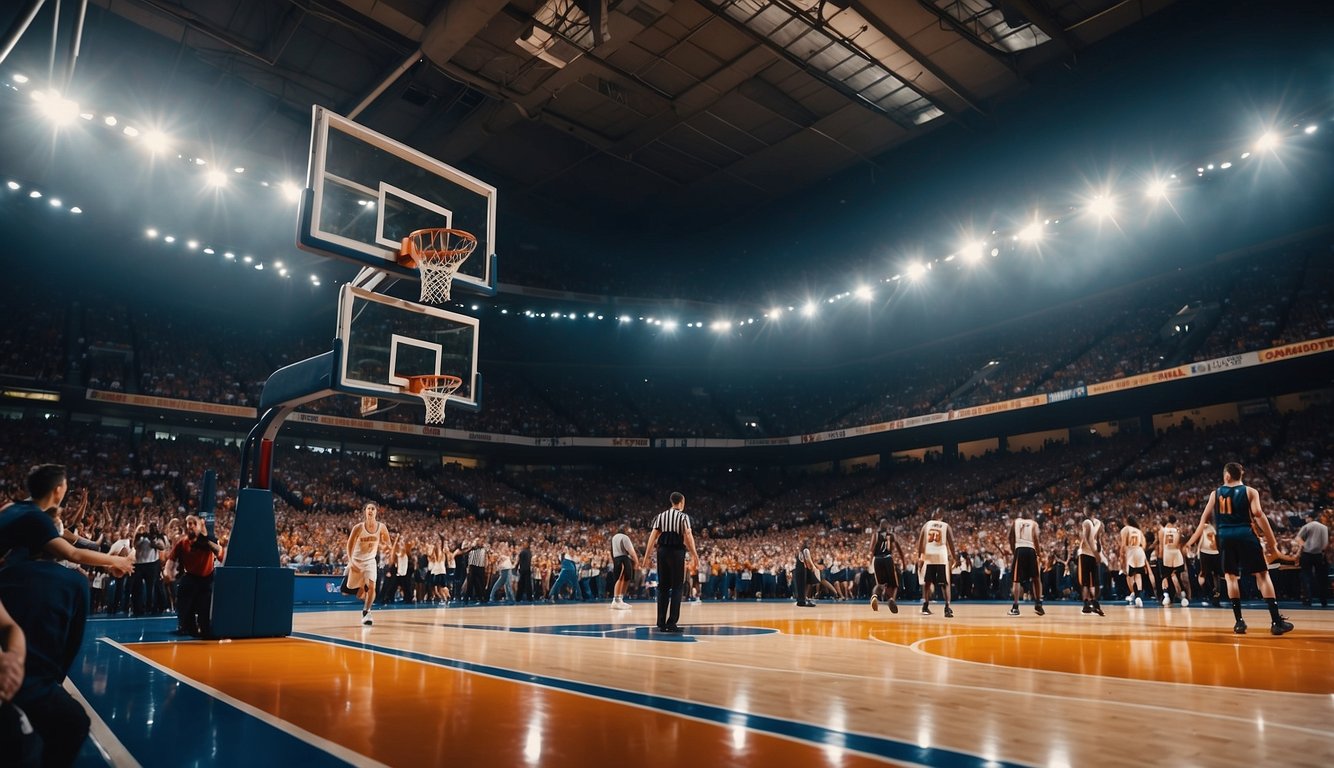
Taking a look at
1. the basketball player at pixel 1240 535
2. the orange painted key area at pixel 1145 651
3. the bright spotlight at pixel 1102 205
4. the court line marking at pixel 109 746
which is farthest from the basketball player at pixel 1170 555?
the court line marking at pixel 109 746

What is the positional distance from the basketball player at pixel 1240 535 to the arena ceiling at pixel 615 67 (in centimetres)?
1385

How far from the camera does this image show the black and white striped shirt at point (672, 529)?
956 centimetres

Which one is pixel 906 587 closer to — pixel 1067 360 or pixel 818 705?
pixel 1067 360

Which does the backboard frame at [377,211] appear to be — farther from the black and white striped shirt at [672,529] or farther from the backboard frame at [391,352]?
the black and white striped shirt at [672,529]

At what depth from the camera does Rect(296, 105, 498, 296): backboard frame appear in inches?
327

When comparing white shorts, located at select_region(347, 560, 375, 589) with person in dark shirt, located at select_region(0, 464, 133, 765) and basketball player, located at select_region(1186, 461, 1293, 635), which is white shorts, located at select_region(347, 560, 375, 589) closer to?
person in dark shirt, located at select_region(0, 464, 133, 765)

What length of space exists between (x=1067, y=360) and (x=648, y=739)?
30895 mm

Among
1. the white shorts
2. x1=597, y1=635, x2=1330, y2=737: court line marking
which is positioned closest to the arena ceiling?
the white shorts

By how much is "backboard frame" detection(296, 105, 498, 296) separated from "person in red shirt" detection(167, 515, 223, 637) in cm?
382

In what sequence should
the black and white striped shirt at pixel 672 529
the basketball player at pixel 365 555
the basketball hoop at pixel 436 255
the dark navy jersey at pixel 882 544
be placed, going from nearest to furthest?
the basketball hoop at pixel 436 255 < the black and white striped shirt at pixel 672 529 < the basketball player at pixel 365 555 < the dark navy jersey at pixel 882 544

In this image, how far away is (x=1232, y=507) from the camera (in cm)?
853

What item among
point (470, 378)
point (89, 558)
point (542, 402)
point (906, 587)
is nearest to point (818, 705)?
point (89, 558)

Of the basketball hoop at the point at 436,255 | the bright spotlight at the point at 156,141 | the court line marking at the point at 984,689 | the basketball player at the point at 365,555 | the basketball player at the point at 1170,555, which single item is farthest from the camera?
the bright spotlight at the point at 156,141

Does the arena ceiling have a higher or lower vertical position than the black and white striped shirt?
higher
